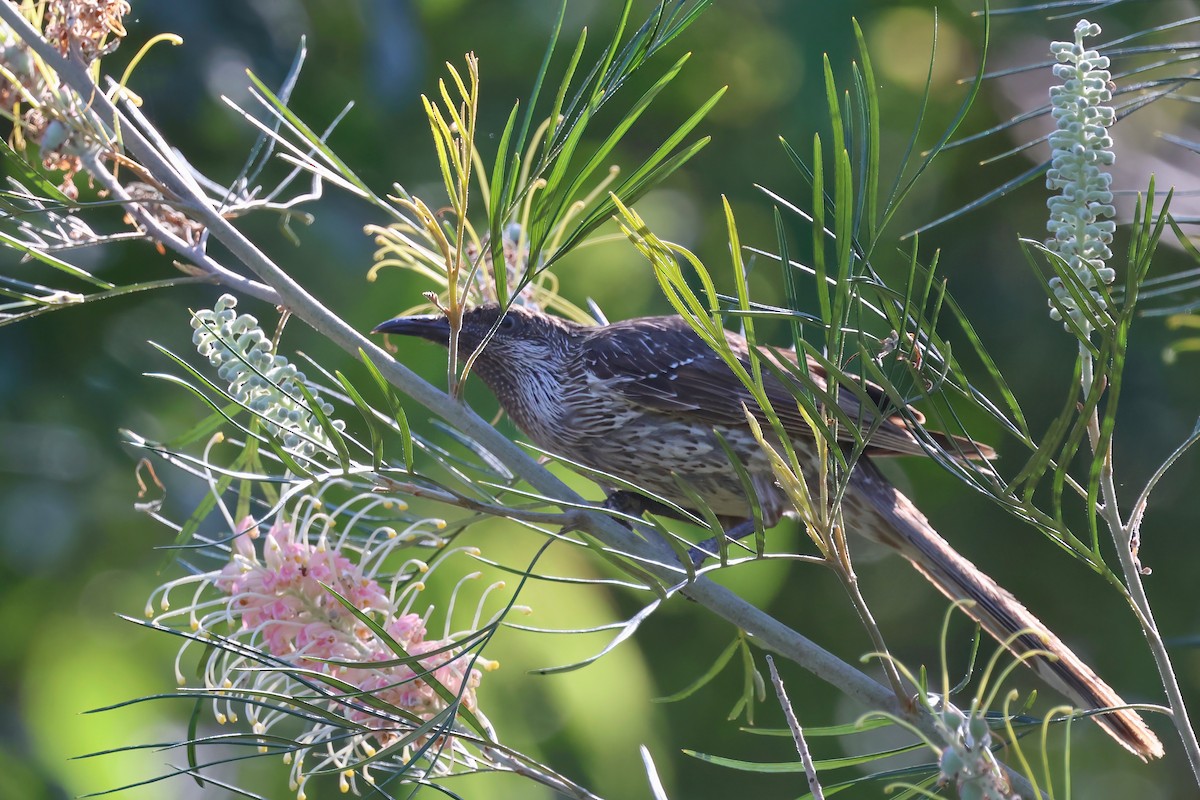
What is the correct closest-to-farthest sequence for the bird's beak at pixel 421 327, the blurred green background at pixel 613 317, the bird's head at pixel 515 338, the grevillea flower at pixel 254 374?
the grevillea flower at pixel 254 374, the bird's beak at pixel 421 327, the bird's head at pixel 515 338, the blurred green background at pixel 613 317

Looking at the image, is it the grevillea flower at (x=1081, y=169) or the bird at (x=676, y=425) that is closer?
the grevillea flower at (x=1081, y=169)

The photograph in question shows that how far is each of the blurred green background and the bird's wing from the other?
0.97 meters

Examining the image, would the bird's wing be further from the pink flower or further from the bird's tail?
the pink flower

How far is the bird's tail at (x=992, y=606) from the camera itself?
1186mm

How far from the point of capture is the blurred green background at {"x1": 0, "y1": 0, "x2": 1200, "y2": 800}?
3039 millimetres

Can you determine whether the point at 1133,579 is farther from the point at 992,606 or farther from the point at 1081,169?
the point at 992,606

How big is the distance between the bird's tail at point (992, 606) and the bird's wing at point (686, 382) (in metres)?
0.09

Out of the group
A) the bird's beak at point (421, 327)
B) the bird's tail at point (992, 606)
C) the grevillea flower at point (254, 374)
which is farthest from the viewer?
the bird's beak at point (421, 327)

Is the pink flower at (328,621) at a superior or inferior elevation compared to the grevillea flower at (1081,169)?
inferior

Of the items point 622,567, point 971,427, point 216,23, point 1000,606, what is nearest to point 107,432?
point 216,23

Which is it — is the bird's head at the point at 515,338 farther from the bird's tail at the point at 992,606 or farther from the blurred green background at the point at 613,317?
the blurred green background at the point at 613,317

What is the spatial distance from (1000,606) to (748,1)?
2903 millimetres

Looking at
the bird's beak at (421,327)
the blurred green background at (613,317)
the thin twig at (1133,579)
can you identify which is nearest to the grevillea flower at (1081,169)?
the thin twig at (1133,579)

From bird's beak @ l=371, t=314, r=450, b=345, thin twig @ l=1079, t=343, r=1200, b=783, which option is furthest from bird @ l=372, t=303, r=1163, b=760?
thin twig @ l=1079, t=343, r=1200, b=783
